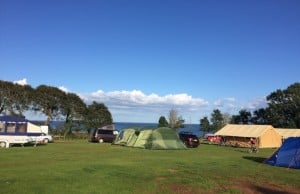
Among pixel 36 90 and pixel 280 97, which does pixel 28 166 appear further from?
pixel 280 97

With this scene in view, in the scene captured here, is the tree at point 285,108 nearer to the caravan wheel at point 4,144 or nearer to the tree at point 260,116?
the tree at point 260,116

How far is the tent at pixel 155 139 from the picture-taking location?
38969 mm

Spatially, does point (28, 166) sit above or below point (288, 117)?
below

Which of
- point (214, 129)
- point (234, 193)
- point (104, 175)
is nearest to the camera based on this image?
point (234, 193)

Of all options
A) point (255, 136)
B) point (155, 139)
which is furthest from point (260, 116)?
point (155, 139)

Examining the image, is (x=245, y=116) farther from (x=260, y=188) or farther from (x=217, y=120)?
(x=260, y=188)

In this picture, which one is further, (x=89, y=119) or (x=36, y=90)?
(x=89, y=119)

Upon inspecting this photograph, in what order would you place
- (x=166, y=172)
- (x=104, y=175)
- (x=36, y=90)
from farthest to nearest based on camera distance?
(x=36, y=90)
(x=166, y=172)
(x=104, y=175)

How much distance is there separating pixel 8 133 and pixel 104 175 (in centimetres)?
2420

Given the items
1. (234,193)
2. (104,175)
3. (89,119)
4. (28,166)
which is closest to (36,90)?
(89,119)

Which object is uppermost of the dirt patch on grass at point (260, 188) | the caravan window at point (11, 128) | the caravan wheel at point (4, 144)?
the caravan window at point (11, 128)

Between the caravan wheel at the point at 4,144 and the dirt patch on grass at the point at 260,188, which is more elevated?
Result: the caravan wheel at the point at 4,144

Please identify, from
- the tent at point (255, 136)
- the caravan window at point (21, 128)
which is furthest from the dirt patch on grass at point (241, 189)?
the tent at point (255, 136)

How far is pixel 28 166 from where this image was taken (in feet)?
67.9
